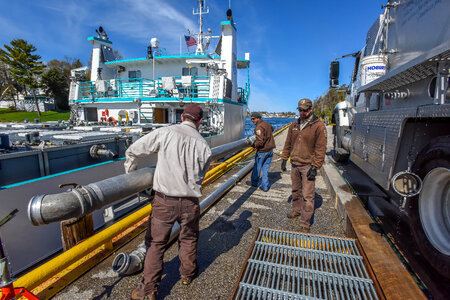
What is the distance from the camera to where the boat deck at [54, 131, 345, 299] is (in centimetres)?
241

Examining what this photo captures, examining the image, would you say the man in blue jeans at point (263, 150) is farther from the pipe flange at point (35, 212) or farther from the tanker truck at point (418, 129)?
the pipe flange at point (35, 212)

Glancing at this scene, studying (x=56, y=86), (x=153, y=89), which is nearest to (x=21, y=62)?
(x=56, y=86)

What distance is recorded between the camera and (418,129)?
2.88m

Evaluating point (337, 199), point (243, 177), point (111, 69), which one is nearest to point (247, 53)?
point (111, 69)

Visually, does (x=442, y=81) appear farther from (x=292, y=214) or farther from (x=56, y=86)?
(x=56, y=86)

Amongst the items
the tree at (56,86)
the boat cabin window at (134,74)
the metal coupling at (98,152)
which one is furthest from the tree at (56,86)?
the metal coupling at (98,152)

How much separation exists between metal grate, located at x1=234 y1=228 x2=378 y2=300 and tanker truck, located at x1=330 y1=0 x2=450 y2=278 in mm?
737

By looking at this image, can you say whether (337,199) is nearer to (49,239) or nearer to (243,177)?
(243,177)

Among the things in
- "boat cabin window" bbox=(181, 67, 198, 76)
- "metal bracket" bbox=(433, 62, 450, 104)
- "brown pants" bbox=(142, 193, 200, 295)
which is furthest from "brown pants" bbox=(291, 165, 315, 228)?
"boat cabin window" bbox=(181, 67, 198, 76)

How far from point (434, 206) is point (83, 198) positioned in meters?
3.45

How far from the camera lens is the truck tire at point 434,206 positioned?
2.28 meters

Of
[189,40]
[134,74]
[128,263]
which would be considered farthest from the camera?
[189,40]

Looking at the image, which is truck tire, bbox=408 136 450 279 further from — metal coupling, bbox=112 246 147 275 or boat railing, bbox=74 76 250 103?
boat railing, bbox=74 76 250 103

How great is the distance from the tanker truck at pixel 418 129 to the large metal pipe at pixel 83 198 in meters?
2.76
